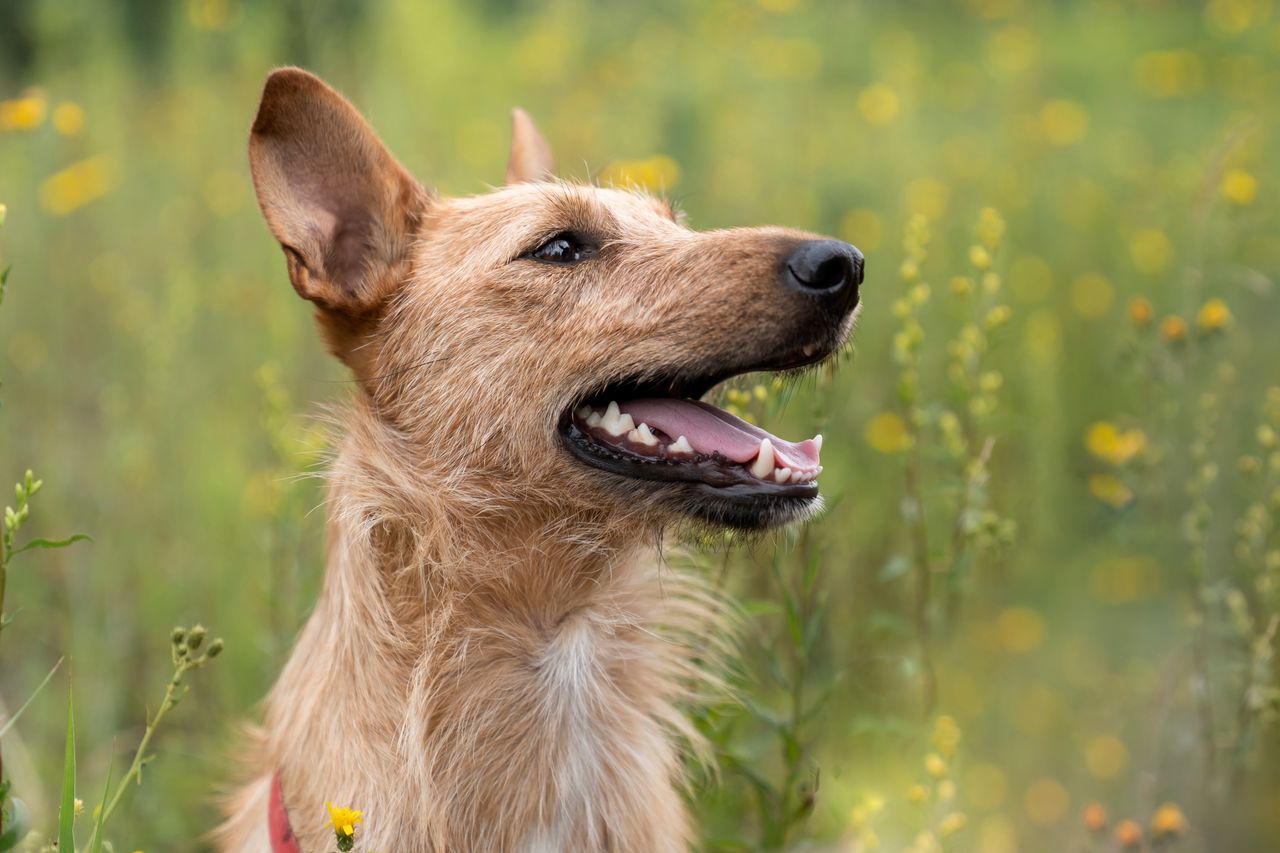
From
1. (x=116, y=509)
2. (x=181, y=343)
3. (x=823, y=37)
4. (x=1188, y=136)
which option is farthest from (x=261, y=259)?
(x=1188, y=136)

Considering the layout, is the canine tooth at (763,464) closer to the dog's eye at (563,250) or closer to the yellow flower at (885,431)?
the dog's eye at (563,250)

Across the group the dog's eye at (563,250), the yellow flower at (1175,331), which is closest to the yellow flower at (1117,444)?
the yellow flower at (1175,331)

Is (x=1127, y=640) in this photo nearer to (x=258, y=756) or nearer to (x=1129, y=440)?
(x=1129, y=440)

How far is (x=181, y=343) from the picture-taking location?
5.18 metres

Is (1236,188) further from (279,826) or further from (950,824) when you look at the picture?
(279,826)

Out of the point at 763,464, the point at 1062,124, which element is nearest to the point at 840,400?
the point at 763,464

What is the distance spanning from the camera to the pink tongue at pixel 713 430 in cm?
272

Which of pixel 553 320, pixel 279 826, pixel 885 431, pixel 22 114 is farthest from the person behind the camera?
pixel 885 431

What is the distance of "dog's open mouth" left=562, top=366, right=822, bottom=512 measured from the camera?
266cm

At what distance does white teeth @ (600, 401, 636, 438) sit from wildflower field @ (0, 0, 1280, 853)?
355 mm

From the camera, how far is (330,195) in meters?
2.97

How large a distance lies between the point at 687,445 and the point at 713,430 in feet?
→ 0.33

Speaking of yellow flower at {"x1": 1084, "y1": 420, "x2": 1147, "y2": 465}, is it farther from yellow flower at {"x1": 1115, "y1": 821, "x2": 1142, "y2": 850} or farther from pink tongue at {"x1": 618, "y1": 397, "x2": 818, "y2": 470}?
pink tongue at {"x1": 618, "y1": 397, "x2": 818, "y2": 470}

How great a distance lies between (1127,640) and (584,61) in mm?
5258
